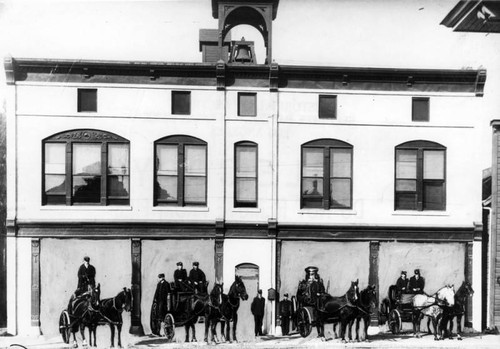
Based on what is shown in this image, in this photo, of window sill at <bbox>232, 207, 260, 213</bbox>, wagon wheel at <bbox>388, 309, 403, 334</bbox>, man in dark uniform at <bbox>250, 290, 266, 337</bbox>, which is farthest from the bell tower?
wagon wheel at <bbox>388, 309, 403, 334</bbox>

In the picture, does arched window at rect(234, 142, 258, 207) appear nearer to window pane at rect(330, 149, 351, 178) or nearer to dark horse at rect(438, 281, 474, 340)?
window pane at rect(330, 149, 351, 178)

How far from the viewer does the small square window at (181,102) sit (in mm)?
10180

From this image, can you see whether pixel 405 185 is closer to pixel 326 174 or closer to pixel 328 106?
pixel 326 174

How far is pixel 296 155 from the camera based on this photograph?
10.2 meters

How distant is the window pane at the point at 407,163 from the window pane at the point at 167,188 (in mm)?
4684

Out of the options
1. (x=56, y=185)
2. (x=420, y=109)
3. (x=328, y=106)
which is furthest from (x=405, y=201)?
(x=56, y=185)

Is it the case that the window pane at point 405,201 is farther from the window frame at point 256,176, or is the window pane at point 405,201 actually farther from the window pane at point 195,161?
the window pane at point 195,161

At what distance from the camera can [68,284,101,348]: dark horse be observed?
9656mm

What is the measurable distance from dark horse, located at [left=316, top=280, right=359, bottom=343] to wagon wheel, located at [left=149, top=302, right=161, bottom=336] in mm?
3204

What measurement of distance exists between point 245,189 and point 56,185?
12.6ft

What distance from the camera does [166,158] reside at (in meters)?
10.2

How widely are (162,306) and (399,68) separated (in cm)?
682

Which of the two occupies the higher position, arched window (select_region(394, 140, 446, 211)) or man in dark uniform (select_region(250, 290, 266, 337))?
arched window (select_region(394, 140, 446, 211))

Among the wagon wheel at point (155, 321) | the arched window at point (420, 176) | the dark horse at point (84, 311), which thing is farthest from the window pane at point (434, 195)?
the dark horse at point (84, 311)
